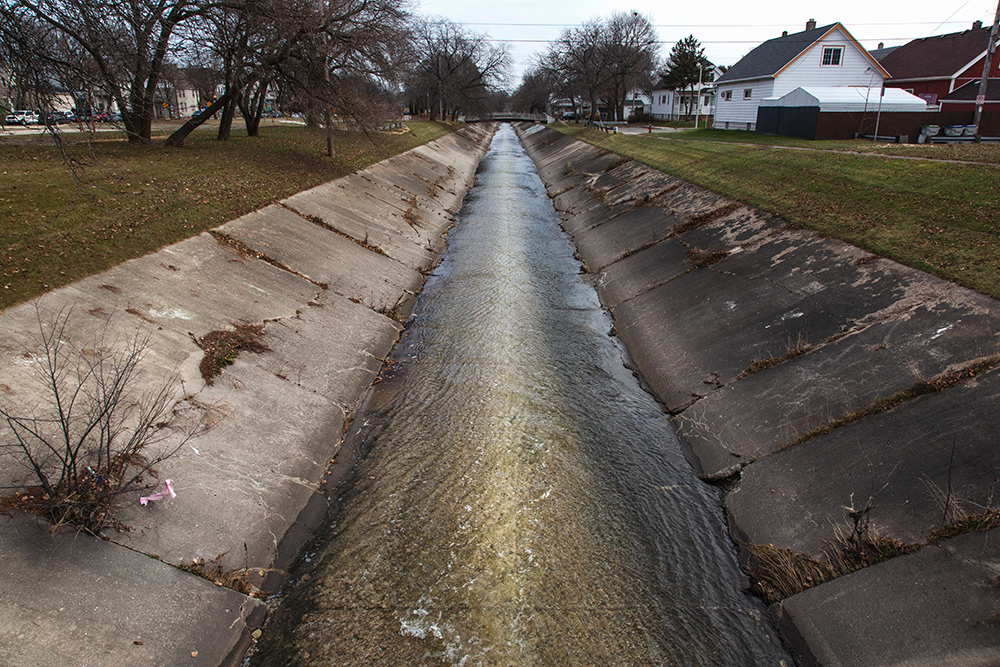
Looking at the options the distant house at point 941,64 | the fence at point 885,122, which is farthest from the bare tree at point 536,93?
the fence at point 885,122

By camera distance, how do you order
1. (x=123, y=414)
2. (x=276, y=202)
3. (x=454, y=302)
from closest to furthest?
1. (x=123, y=414)
2. (x=454, y=302)
3. (x=276, y=202)

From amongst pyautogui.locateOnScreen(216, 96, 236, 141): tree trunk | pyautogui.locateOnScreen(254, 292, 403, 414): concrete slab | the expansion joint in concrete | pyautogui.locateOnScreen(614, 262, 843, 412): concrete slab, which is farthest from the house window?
the expansion joint in concrete

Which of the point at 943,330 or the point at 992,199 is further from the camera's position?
the point at 992,199

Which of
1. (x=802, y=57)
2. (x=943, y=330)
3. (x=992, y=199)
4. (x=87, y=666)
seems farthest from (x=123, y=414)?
(x=802, y=57)

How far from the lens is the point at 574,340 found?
44.6 feet

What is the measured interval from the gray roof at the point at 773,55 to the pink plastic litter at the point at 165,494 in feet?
158

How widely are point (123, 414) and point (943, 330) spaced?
11.8 metres

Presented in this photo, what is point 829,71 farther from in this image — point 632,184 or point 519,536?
point 519,536

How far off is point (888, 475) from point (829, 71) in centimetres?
4755

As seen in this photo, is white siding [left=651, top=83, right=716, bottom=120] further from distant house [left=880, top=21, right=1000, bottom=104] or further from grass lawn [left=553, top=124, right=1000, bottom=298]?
grass lawn [left=553, top=124, right=1000, bottom=298]

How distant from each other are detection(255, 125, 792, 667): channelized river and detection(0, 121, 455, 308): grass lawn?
5.52 meters

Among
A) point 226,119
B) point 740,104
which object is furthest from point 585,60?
point 226,119

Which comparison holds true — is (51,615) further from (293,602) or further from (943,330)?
(943,330)

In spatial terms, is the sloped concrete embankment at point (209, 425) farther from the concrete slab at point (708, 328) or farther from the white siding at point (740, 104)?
the white siding at point (740, 104)
